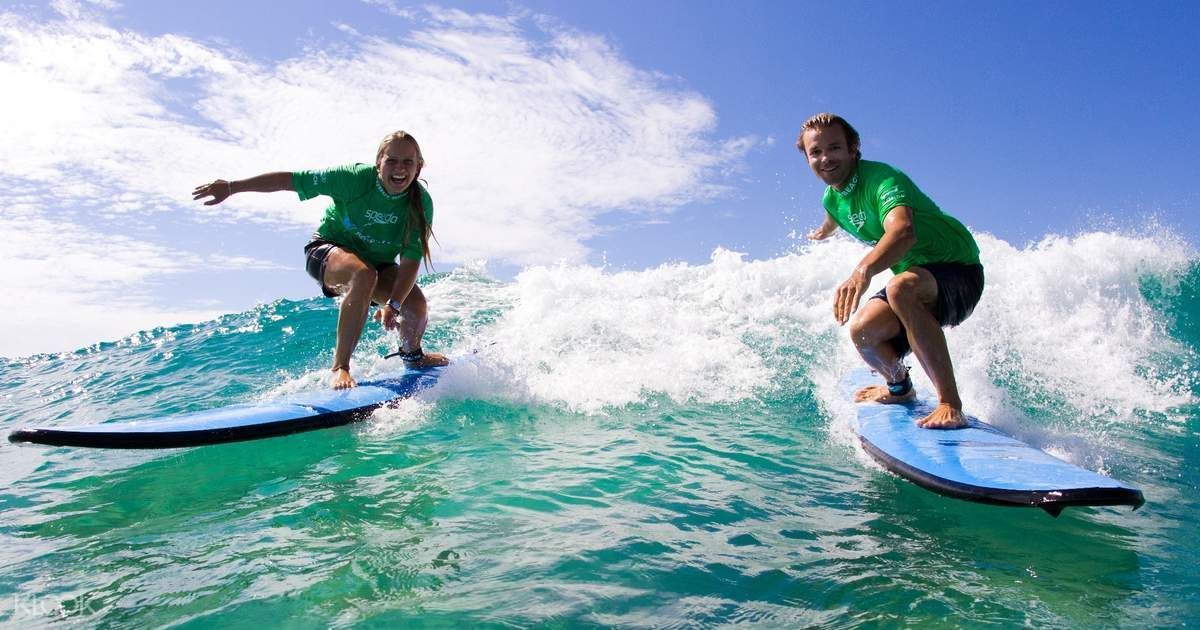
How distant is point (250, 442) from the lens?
427 centimetres

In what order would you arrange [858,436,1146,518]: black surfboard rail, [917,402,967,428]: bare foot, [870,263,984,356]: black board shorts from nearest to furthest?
1. [858,436,1146,518]: black surfboard rail
2. [917,402,967,428]: bare foot
3. [870,263,984,356]: black board shorts

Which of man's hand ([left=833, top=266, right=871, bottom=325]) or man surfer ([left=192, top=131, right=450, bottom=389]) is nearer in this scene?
man's hand ([left=833, top=266, right=871, bottom=325])

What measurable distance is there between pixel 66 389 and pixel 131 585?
810 cm

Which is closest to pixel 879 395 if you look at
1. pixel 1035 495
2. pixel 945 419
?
pixel 945 419

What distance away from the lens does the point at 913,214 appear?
146 inches

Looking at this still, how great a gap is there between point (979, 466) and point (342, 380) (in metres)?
4.19

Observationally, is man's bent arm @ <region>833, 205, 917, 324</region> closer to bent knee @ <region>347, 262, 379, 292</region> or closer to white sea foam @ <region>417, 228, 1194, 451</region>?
white sea foam @ <region>417, 228, 1194, 451</region>

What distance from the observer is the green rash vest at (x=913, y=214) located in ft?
12.3

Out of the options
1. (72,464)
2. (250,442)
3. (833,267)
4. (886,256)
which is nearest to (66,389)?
(72,464)

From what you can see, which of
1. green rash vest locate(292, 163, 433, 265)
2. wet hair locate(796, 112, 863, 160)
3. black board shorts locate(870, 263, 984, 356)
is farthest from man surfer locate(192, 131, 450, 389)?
black board shorts locate(870, 263, 984, 356)

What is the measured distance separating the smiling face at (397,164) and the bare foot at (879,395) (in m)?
3.71

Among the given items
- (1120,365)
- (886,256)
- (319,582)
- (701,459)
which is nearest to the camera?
(319,582)

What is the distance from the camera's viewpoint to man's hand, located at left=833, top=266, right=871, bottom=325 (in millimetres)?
3258

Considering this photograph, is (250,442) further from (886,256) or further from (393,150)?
(886,256)
